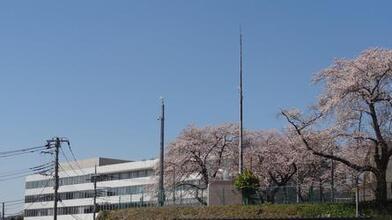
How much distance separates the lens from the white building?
4131 inches

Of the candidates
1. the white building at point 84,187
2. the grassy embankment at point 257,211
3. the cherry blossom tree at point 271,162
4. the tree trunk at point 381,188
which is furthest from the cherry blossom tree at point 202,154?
the white building at point 84,187

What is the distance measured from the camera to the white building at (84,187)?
344 ft

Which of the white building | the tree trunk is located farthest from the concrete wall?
the white building

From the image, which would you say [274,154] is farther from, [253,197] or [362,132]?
[362,132]

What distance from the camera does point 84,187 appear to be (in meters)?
113

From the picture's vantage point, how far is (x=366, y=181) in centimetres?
4447

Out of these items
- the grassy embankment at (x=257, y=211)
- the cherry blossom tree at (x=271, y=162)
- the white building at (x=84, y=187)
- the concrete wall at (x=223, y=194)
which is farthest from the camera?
the white building at (x=84, y=187)

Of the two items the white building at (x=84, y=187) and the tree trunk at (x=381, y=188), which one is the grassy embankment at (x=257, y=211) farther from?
the white building at (x=84, y=187)

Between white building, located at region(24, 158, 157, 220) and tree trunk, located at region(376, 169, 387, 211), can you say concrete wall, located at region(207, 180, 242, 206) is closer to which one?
tree trunk, located at region(376, 169, 387, 211)

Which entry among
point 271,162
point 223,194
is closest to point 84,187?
point 271,162

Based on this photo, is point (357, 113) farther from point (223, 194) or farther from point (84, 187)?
point (84, 187)

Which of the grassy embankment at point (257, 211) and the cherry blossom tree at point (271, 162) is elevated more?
the cherry blossom tree at point (271, 162)

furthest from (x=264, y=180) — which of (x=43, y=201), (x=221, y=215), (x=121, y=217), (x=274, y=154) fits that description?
(x=43, y=201)

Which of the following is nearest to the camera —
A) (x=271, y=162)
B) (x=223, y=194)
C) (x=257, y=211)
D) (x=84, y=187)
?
(x=257, y=211)
